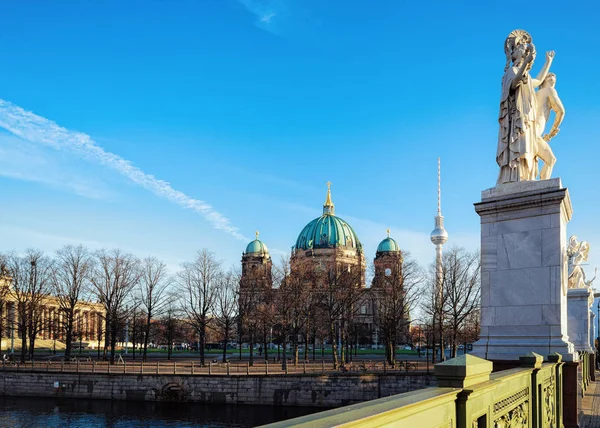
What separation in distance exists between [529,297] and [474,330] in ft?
164

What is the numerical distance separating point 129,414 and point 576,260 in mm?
32972

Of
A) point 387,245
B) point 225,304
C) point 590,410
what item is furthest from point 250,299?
point 387,245

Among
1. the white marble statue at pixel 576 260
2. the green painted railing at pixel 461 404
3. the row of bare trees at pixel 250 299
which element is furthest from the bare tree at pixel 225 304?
the green painted railing at pixel 461 404

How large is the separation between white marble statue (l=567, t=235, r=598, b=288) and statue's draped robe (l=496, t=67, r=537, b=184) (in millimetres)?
13054

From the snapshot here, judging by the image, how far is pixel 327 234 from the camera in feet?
477

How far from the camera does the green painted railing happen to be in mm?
3131

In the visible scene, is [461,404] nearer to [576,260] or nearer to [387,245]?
[576,260]

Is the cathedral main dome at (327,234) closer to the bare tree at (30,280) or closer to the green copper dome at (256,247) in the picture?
the green copper dome at (256,247)

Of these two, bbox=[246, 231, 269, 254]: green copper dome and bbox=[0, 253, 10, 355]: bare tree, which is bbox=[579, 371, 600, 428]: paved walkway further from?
bbox=[246, 231, 269, 254]: green copper dome

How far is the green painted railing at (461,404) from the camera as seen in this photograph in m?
3.13

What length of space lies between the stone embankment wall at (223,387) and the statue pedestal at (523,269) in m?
29.5

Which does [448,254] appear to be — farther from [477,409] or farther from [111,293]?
[477,409]

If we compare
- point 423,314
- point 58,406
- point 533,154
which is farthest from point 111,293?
point 533,154

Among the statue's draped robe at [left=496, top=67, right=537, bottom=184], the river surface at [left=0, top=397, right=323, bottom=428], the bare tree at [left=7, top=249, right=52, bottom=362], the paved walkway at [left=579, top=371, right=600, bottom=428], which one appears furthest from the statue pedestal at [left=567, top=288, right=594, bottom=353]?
the bare tree at [left=7, top=249, right=52, bottom=362]
